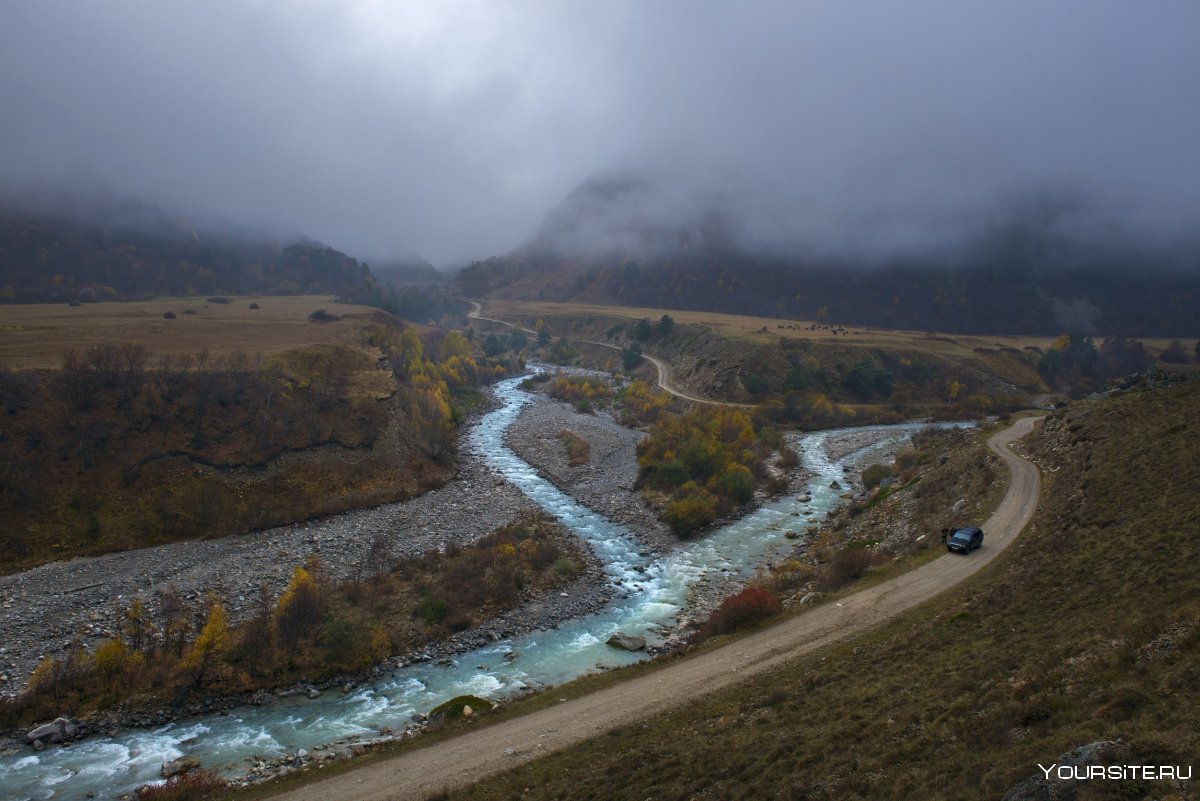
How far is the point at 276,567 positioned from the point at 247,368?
27063 millimetres

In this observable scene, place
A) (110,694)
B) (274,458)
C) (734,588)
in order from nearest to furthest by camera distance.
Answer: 1. (110,694)
2. (734,588)
3. (274,458)

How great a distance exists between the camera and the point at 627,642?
29594 mm

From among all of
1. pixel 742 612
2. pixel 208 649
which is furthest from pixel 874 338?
pixel 208 649

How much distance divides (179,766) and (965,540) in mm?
33181

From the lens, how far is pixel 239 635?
28656mm

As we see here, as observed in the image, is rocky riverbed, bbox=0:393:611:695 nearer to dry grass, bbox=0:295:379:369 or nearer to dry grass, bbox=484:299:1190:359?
dry grass, bbox=0:295:379:369

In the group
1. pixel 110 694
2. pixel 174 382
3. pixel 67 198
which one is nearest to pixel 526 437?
pixel 174 382

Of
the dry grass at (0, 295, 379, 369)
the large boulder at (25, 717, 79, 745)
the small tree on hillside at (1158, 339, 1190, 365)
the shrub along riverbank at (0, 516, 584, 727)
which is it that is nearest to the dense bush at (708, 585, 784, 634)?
the shrub along riverbank at (0, 516, 584, 727)

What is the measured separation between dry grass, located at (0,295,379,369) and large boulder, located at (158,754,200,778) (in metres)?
41.7

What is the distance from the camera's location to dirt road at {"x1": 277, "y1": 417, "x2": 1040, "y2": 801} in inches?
735

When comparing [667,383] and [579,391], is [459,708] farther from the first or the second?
[667,383]

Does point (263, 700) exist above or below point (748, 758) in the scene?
below

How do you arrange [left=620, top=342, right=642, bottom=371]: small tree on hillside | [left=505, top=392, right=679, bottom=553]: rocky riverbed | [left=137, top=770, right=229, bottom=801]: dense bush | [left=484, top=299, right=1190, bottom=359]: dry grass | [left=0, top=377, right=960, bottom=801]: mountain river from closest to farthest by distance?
[left=137, top=770, right=229, bottom=801]: dense bush
[left=0, top=377, right=960, bottom=801]: mountain river
[left=505, top=392, right=679, bottom=553]: rocky riverbed
[left=484, top=299, right=1190, bottom=359]: dry grass
[left=620, top=342, right=642, bottom=371]: small tree on hillside

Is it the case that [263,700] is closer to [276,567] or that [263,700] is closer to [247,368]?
[276,567]
